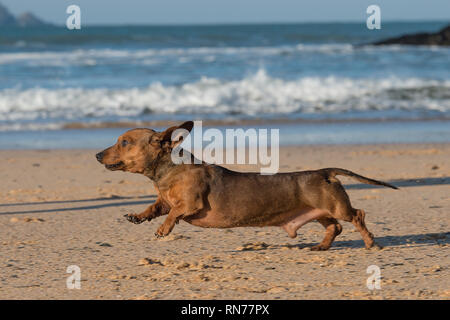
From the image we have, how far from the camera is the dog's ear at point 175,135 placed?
17.0ft

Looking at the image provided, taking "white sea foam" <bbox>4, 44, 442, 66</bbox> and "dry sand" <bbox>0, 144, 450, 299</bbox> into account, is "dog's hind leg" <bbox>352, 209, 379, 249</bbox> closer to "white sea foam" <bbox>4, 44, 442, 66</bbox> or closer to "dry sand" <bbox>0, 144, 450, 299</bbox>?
"dry sand" <bbox>0, 144, 450, 299</bbox>

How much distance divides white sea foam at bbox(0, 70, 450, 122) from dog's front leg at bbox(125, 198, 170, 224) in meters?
11.2

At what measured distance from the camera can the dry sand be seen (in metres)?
4.66

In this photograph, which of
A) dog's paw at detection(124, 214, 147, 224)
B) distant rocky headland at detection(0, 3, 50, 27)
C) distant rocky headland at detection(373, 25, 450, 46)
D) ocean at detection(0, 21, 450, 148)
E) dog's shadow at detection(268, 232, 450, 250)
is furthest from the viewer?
distant rocky headland at detection(0, 3, 50, 27)

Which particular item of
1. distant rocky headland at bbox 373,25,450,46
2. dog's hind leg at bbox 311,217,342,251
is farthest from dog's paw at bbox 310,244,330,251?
distant rocky headland at bbox 373,25,450,46

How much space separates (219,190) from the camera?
5.29 m

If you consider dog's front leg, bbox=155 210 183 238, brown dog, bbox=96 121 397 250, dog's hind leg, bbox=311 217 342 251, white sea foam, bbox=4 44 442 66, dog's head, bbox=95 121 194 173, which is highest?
white sea foam, bbox=4 44 442 66

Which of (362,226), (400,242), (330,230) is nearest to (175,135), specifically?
(330,230)

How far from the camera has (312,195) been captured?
17.4 feet

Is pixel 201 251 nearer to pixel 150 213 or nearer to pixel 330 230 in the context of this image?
pixel 150 213

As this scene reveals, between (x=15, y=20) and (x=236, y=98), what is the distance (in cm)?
10136

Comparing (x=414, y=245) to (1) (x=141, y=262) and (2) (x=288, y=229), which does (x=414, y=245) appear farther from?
(1) (x=141, y=262)

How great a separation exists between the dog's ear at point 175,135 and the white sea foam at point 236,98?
1124cm

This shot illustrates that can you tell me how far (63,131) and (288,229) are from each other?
961 cm
